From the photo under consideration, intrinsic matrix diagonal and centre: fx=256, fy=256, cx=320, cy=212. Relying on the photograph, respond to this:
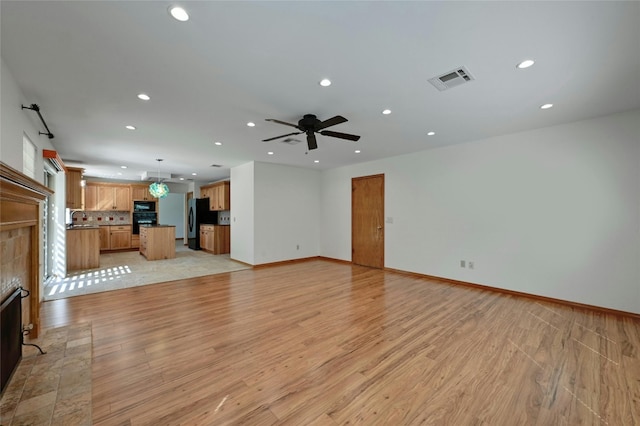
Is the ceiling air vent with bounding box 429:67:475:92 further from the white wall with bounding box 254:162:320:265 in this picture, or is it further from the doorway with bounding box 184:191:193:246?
the doorway with bounding box 184:191:193:246

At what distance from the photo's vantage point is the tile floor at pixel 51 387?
5.15ft

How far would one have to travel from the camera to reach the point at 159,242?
718 cm

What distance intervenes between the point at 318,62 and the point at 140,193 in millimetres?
9315

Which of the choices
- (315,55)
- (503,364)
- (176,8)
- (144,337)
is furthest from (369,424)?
(176,8)

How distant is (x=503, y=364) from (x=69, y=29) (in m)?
4.30

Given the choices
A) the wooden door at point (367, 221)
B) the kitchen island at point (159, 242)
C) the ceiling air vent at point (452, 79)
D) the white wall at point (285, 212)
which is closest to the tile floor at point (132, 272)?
the kitchen island at point (159, 242)

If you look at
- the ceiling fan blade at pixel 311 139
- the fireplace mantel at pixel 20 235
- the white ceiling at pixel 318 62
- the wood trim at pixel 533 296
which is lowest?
the wood trim at pixel 533 296

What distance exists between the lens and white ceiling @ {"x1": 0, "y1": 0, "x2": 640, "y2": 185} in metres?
1.69

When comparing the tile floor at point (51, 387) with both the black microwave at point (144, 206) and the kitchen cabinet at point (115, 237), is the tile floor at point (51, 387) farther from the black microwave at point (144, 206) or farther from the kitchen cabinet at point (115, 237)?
the black microwave at point (144, 206)

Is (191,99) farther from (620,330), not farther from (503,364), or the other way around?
(620,330)

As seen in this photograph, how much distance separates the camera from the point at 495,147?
4375 mm

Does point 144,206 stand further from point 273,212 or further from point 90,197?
point 273,212

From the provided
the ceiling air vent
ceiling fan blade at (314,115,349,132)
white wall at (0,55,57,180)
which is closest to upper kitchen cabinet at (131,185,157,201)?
white wall at (0,55,57,180)

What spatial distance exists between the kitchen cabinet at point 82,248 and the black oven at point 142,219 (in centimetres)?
306
